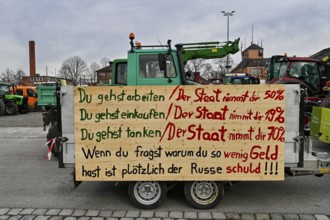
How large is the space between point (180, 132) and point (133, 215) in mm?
1323

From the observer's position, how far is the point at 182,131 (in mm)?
4191

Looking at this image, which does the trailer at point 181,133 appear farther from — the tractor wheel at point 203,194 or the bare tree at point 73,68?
the bare tree at point 73,68

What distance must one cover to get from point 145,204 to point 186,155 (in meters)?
0.96

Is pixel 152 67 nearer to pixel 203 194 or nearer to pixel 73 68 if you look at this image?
pixel 203 194

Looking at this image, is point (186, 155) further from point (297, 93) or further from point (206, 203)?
point (297, 93)

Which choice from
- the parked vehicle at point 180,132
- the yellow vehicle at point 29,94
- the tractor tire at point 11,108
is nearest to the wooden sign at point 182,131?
the parked vehicle at point 180,132

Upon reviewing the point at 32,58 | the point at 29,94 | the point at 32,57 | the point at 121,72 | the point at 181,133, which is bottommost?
the point at 181,133

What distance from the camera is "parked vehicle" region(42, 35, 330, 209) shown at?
4145 millimetres

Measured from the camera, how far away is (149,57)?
565 cm

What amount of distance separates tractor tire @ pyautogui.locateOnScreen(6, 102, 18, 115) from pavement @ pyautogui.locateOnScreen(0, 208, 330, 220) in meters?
19.1

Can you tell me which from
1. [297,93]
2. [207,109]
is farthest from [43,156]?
[297,93]

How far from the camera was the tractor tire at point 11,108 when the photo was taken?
21797 mm

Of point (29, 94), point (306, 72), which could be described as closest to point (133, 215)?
point (306, 72)

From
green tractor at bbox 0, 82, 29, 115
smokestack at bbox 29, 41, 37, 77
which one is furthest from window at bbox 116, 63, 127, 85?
smokestack at bbox 29, 41, 37, 77
